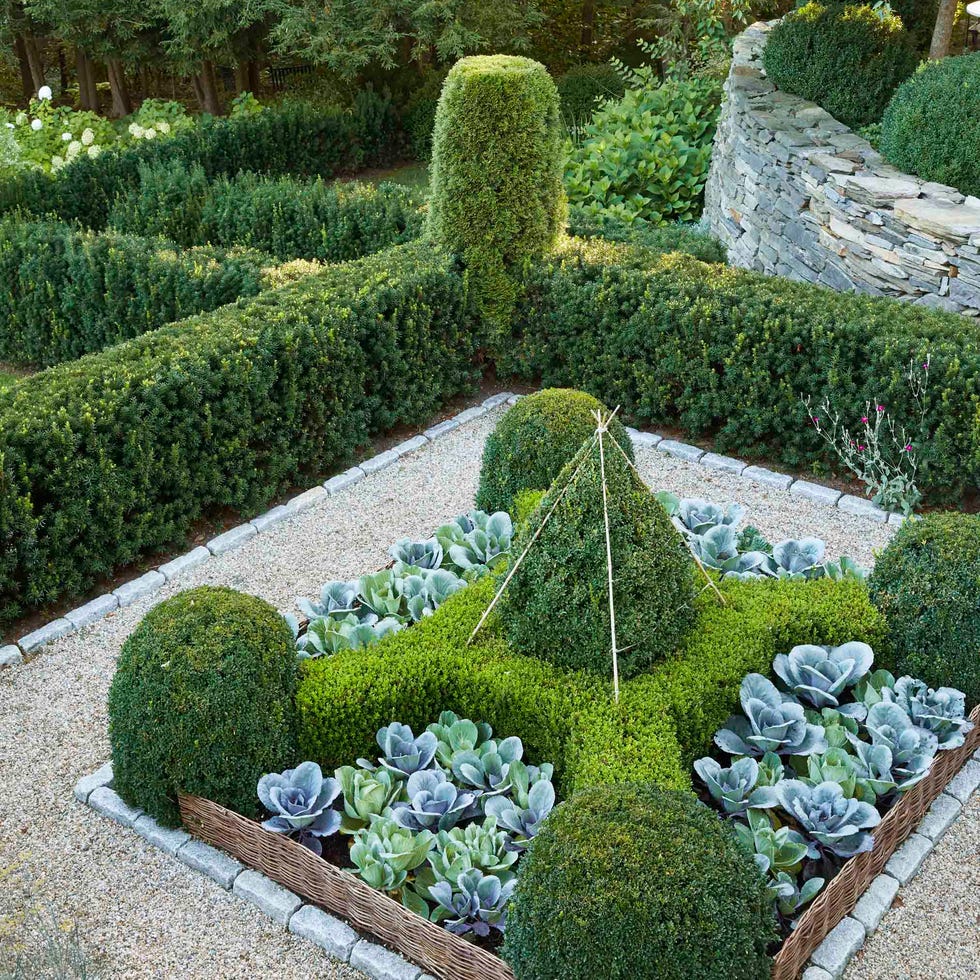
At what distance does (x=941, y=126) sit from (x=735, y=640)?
525 cm

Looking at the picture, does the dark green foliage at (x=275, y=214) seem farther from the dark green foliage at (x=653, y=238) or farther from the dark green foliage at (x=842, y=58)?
the dark green foliage at (x=842, y=58)

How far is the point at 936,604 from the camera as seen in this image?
4617 millimetres

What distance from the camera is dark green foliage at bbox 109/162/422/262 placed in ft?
31.6

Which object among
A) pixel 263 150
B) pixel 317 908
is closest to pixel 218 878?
pixel 317 908

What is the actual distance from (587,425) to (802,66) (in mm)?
6184

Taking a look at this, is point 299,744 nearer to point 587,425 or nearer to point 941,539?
point 587,425

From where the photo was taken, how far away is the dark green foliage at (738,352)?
6.63m

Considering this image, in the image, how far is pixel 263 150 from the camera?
536 inches

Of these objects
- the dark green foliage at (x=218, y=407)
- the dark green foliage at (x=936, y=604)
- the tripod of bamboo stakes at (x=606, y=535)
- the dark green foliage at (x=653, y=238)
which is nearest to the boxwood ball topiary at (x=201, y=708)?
the tripod of bamboo stakes at (x=606, y=535)

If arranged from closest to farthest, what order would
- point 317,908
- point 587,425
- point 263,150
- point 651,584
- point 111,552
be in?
point 317,908, point 651,584, point 587,425, point 111,552, point 263,150

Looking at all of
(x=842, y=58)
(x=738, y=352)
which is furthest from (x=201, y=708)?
(x=842, y=58)

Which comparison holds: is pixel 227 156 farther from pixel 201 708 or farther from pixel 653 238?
pixel 201 708

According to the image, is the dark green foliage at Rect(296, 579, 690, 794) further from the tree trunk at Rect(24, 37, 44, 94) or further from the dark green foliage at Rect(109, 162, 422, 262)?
the tree trunk at Rect(24, 37, 44, 94)

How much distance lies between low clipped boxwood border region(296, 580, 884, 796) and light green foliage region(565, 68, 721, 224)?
6.88 m
